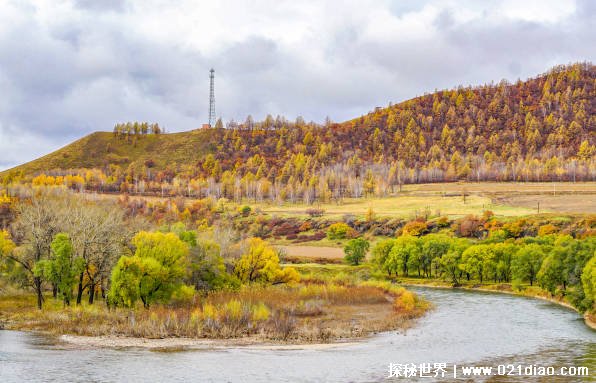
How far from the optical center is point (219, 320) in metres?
69.1

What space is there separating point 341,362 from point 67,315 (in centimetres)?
3581

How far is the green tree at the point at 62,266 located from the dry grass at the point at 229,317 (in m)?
3.15

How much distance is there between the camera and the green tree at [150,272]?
2960 inches

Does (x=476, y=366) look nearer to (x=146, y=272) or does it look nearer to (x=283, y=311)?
(x=283, y=311)

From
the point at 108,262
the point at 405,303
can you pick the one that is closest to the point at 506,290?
the point at 405,303

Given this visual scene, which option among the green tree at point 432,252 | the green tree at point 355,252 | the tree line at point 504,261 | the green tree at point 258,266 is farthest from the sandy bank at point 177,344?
the green tree at point 355,252

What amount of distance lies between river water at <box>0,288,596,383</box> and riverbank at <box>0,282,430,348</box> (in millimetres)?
3690

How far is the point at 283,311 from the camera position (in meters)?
80.2

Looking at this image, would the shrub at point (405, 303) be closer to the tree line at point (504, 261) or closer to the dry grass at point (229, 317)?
the dry grass at point (229, 317)

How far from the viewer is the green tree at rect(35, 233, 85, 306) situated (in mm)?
78500

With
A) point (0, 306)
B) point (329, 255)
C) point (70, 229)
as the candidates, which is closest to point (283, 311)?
point (70, 229)

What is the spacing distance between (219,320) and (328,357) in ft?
51.8

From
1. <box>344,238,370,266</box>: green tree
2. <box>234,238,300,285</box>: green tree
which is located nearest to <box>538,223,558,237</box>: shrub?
<box>344,238,370,266</box>: green tree

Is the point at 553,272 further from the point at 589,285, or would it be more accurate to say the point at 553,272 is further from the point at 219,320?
the point at 219,320
